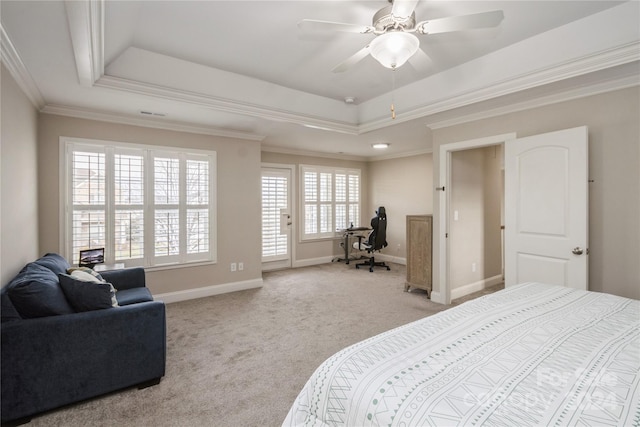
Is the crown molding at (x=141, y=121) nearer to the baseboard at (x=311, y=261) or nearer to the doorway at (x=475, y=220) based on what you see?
the baseboard at (x=311, y=261)

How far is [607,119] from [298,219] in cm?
480

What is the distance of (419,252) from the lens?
443cm

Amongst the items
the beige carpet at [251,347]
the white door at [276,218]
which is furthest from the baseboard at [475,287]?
the white door at [276,218]

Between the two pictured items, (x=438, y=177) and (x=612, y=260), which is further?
(x=438, y=177)

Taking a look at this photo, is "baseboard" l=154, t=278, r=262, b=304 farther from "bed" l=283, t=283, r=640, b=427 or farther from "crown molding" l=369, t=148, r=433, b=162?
"crown molding" l=369, t=148, r=433, b=162

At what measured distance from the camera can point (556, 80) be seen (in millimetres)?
2605

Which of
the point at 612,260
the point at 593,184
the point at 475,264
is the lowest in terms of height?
the point at 475,264

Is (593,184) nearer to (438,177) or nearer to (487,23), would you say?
(438,177)

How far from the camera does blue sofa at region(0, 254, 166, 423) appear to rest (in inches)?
71.7

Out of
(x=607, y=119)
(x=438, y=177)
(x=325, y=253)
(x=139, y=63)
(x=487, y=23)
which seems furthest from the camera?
(x=325, y=253)

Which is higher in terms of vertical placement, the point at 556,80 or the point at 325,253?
the point at 556,80

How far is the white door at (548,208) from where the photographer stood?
2719mm

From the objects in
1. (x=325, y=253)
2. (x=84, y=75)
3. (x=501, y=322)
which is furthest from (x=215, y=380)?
(x=325, y=253)

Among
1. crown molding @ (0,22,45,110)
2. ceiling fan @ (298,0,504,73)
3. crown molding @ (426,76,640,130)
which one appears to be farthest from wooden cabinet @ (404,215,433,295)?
crown molding @ (0,22,45,110)
